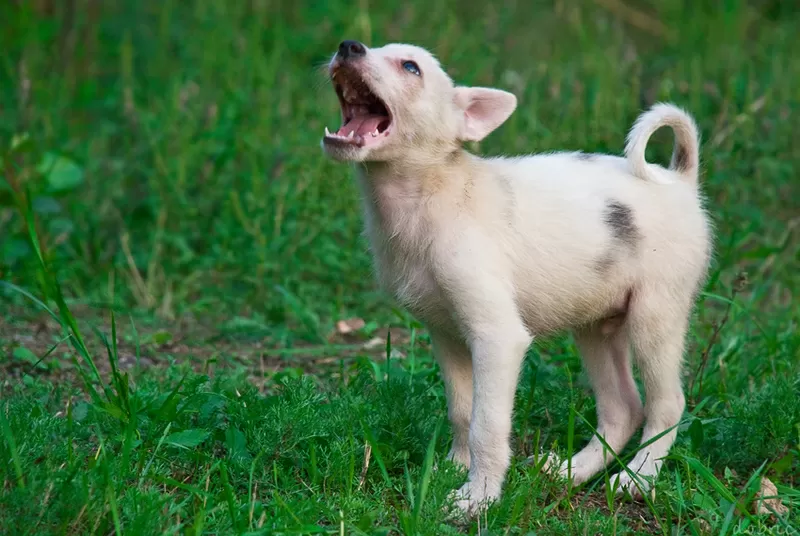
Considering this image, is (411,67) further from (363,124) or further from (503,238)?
(503,238)

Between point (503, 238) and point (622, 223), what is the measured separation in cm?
53

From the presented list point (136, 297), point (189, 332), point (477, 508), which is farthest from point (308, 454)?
point (136, 297)

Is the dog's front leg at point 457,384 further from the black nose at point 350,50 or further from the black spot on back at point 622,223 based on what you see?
the black nose at point 350,50

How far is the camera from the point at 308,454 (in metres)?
4.06

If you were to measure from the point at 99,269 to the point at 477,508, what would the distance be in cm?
388

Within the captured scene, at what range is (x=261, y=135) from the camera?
7.46 m

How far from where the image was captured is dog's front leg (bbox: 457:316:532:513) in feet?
12.9

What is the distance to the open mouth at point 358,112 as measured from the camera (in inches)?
164

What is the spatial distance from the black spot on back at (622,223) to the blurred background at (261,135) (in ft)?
3.82

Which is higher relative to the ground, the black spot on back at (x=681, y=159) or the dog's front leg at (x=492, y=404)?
Result: the black spot on back at (x=681, y=159)

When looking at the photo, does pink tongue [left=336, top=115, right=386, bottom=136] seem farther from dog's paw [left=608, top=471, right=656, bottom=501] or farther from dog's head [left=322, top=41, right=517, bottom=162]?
dog's paw [left=608, top=471, right=656, bottom=501]

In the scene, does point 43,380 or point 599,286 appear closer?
point 599,286

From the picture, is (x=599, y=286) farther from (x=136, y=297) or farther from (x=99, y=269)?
(x=99, y=269)

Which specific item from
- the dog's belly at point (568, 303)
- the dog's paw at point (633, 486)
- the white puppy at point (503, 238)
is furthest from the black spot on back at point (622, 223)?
the dog's paw at point (633, 486)
